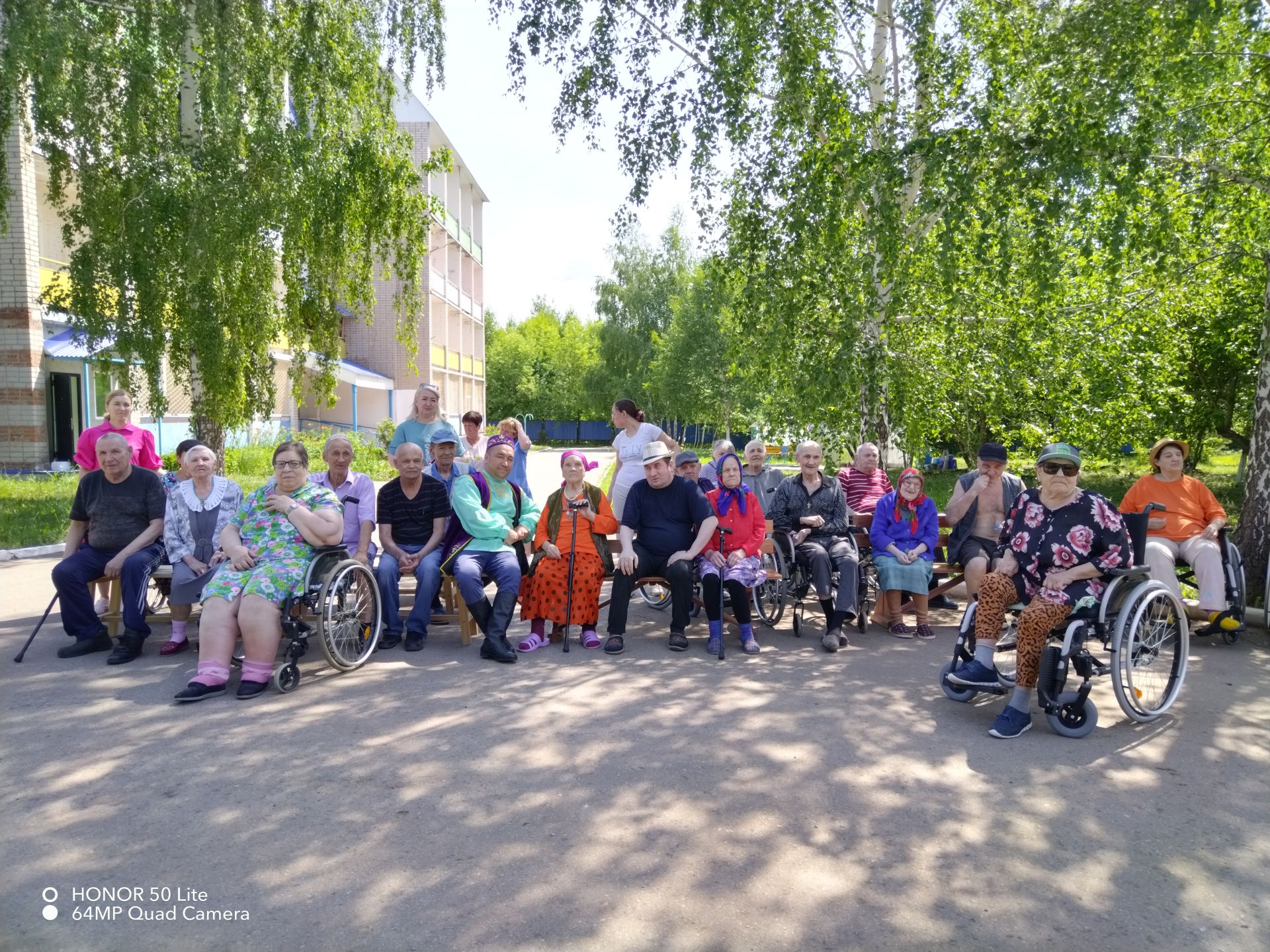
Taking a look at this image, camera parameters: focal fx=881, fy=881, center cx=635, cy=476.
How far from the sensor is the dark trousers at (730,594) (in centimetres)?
637

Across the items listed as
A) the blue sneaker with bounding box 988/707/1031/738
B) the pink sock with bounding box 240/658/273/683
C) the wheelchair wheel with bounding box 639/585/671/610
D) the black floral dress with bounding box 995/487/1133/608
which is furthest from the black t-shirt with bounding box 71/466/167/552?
the black floral dress with bounding box 995/487/1133/608

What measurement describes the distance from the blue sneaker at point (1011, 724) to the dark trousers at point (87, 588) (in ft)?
17.5

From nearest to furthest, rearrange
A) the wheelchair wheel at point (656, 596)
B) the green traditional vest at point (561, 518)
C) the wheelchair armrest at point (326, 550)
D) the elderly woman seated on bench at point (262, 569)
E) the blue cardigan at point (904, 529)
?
the elderly woman seated on bench at point (262, 569) < the wheelchair armrest at point (326, 550) < the green traditional vest at point (561, 518) < the blue cardigan at point (904, 529) < the wheelchair wheel at point (656, 596)

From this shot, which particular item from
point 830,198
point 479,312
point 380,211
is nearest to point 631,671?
point 830,198

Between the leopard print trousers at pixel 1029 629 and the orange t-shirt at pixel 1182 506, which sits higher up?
the orange t-shirt at pixel 1182 506

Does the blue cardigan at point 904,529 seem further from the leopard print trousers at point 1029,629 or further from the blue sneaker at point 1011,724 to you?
the blue sneaker at point 1011,724

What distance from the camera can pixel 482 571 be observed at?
641 centimetres

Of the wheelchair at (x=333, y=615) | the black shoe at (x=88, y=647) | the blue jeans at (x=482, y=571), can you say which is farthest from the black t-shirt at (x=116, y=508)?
the blue jeans at (x=482, y=571)

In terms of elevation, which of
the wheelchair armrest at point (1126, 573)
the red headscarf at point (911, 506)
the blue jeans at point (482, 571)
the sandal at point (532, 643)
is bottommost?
the sandal at point (532, 643)

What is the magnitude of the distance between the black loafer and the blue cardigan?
5.40 m

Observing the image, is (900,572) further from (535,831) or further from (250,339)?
(250,339)

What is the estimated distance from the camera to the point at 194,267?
→ 33.4 ft

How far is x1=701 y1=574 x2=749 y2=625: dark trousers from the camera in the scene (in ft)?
20.9

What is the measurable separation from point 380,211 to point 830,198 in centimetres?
714
